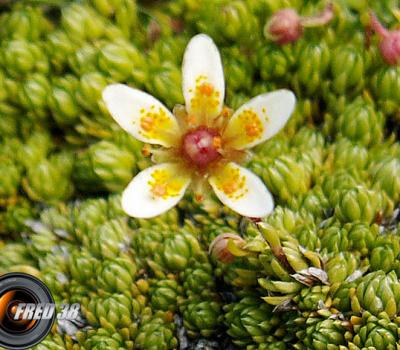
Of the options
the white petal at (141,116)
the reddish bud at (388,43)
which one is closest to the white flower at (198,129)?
the white petal at (141,116)

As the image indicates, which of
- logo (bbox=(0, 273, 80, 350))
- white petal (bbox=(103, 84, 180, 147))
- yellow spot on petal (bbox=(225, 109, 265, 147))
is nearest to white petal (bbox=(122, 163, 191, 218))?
white petal (bbox=(103, 84, 180, 147))

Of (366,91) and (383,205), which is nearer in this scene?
(383,205)

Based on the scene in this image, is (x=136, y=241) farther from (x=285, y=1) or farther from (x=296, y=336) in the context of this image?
(x=285, y=1)

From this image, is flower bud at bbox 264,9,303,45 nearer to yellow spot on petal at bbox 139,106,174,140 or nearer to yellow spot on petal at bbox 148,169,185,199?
yellow spot on petal at bbox 139,106,174,140

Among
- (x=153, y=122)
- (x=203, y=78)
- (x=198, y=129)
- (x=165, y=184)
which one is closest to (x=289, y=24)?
(x=203, y=78)

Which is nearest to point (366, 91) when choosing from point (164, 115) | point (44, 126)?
point (164, 115)

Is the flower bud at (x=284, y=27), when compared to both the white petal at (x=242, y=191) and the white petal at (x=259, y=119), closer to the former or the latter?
the white petal at (x=259, y=119)

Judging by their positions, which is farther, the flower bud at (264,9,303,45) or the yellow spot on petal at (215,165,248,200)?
the flower bud at (264,9,303,45)

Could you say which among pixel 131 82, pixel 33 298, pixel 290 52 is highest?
pixel 290 52
